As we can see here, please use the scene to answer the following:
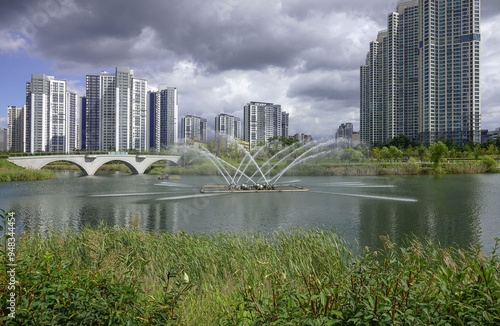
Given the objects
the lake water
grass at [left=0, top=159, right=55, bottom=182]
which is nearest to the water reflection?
the lake water

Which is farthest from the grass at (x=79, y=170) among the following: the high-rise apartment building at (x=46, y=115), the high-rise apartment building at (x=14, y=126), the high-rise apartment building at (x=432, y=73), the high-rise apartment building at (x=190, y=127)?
the high-rise apartment building at (x=432, y=73)

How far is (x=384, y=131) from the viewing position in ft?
465

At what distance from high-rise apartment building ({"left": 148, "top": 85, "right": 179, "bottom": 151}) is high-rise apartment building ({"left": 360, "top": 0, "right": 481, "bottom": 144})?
9872 cm

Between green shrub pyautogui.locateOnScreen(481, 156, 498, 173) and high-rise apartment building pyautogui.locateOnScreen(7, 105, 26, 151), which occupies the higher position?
high-rise apartment building pyautogui.locateOnScreen(7, 105, 26, 151)

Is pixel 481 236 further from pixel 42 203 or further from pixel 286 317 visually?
pixel 42 203

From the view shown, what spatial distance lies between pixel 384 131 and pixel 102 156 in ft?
383

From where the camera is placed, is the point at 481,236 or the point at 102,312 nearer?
the point at 102,312

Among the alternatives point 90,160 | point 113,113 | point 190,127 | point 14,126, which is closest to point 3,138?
point 14,126

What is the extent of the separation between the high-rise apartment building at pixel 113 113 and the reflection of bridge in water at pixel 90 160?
55743 millimetres

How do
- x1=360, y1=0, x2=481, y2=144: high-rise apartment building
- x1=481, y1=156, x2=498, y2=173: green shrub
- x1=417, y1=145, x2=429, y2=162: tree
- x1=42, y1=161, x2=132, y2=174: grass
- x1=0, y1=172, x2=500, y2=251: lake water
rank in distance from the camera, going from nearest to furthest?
x1=0, y1=172, x2=500, y2=251: lake water < x1=481, y1=156, x2=498, y2=173: green shrub < x1=417, y1=145, x2=429, y2=162: tree < x1=42, y1=161, x2=132, y2=174: grass < x1=360, y1=0, x2=481, y2=144: high-rise apartment building

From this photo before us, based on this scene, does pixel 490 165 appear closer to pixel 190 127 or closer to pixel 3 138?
pixel 190 127

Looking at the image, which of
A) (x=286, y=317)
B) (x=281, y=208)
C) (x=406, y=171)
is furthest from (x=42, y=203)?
(x=406, y=171)

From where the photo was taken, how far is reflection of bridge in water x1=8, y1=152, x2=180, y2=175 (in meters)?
60.9

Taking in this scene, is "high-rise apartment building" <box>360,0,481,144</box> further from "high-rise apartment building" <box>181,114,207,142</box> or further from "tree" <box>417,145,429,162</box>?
"high-rise apartment building" <box>181,114,207,142</box>
